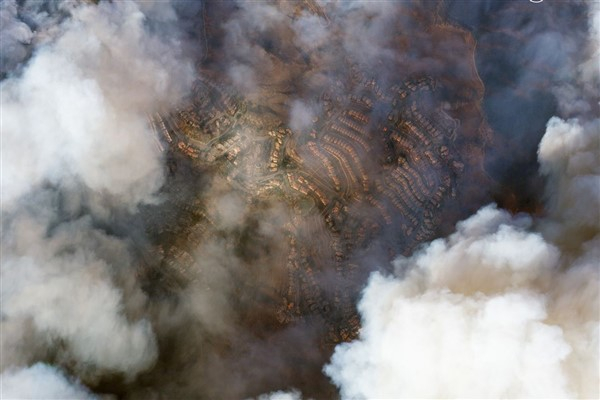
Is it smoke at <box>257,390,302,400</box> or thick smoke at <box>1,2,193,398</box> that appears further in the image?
smoke at <box>257,390,302,400</box>

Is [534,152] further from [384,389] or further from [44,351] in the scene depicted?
[44,351]

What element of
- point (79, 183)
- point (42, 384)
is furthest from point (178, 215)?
point (42, 384)

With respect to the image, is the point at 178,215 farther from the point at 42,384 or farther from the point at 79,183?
the point at 42,384

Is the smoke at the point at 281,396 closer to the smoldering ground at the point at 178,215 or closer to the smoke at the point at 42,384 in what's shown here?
the smoldering ground at the point at 178,215

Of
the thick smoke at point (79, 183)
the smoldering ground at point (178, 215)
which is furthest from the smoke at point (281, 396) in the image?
the thick smoke at point (79, 183)

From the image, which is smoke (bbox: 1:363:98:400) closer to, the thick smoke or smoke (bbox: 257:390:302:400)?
the thick smoke

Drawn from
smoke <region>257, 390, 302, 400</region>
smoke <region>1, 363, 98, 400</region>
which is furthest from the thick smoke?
smoke <region>257, 390, 302, 400</region>

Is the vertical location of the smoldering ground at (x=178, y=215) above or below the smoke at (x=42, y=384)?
above

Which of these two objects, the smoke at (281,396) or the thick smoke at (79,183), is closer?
the thick smoke at (79,183)
